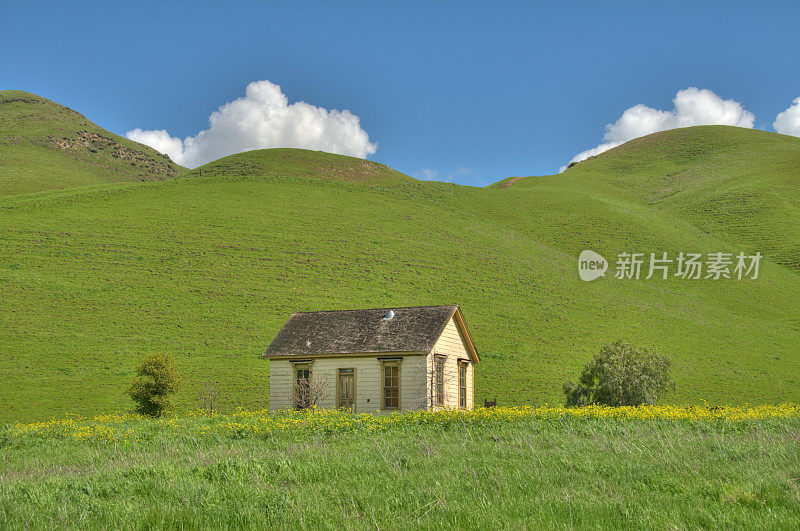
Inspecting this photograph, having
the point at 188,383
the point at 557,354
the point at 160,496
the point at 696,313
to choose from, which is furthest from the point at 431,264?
the point at 160,496

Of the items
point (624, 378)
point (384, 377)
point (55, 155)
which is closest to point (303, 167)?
point (55, 155)

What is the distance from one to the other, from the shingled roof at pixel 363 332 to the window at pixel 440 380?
169 cm

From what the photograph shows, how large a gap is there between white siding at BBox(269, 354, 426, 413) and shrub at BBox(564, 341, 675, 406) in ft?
33.0

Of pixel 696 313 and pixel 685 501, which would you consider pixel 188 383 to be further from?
pixel 696 313

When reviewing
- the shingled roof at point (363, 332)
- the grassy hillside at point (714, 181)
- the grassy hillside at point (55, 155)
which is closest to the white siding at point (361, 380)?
the shingled roof at point (363, 332)

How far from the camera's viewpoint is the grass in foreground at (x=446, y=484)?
7.51 m

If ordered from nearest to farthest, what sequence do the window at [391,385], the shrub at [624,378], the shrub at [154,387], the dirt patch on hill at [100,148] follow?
1. the window at [391,385]
2. the shrub at [624,378]
3. the shrub at [154,387]
4. the dirt patch on hill at [100,148]

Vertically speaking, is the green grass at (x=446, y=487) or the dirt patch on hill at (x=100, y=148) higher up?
the dirt patch on hill at (x=100, y=148)

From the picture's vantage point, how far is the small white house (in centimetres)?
2725

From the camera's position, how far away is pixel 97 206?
3031 inches

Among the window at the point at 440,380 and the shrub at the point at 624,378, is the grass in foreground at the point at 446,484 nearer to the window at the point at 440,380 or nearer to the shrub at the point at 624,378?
the window at the point at 440,380

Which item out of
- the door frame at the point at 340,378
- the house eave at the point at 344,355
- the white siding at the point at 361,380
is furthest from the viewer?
the door frame at the point at 340,378

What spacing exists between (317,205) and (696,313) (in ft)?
172

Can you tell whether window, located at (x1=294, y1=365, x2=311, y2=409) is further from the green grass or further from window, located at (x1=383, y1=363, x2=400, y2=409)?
the green grass
